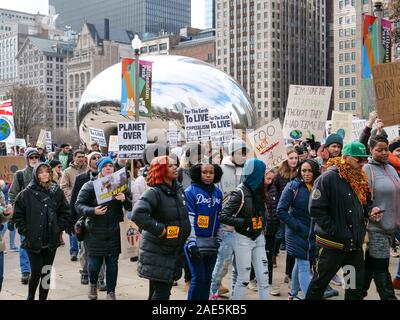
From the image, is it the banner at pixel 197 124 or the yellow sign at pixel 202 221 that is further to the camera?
the banner at pixel 197 124

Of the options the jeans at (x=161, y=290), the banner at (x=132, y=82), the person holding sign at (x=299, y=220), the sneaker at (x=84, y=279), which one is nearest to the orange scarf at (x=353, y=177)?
the person holding sign at (x=299, y=220)

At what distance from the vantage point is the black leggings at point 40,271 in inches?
246

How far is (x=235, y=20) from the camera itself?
132375 millimetres

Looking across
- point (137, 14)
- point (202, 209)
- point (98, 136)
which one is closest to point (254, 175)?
point (202, 209)

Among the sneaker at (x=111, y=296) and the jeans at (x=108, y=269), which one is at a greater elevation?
the jeans at (x=108, y=269)

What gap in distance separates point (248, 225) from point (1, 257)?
2571 millimetres

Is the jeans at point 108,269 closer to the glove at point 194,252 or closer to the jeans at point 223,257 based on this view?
the jeans at point 223,257

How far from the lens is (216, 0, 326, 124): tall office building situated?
128 m

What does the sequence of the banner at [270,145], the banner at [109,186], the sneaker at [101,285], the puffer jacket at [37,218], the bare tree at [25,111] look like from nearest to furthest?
the puffer jacket at [37,218] < the banner at [109,186] < the sneaker at [101,285] < the banner at [270,145] < the bare tree at [25,111]

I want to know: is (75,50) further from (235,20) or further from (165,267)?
(165,267)

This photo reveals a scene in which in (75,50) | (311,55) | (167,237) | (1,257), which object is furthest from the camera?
(75,50)

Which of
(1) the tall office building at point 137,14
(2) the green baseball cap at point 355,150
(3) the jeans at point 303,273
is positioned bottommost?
(3) the jeans at point 303,273

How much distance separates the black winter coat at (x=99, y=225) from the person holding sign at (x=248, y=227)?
→ 1.56 meters

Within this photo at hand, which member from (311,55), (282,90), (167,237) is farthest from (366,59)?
(311,55)
